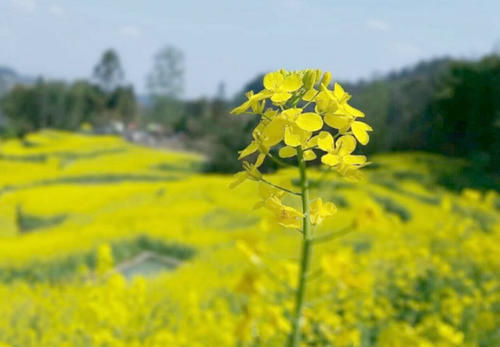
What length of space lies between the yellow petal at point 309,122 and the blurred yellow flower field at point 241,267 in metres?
0.07

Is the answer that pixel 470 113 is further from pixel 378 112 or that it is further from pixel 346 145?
pixel 346 145

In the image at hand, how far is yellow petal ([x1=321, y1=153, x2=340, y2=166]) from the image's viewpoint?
64cm

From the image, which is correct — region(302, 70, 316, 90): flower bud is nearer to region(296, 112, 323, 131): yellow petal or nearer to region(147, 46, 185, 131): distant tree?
region(296, 112, 323, 131): yellow petal

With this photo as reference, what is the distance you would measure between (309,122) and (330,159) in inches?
2.1

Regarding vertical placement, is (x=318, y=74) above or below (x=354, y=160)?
above

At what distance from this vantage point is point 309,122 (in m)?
0.64

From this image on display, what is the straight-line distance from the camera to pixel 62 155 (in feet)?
75.0

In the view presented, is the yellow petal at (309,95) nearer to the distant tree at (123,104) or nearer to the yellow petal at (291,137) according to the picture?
the yellow petal at (291,137)

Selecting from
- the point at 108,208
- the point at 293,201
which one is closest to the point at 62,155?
the point at 108,208

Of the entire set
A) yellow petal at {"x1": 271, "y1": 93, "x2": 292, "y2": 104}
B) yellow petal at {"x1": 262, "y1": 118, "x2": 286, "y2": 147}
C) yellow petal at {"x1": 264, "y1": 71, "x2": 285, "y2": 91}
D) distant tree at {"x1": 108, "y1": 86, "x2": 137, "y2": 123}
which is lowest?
distant tree at {"x1": 108, "y1": 86, "x2": 137, "y2": 123}

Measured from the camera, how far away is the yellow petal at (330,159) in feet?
2.09

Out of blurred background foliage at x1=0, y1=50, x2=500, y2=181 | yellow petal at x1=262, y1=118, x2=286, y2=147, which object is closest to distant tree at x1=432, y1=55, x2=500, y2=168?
blurred background foliage at x1=0, y1=50, x2=500, y2=181

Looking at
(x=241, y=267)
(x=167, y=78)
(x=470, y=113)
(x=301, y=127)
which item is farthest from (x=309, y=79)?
(x=167, y=78)

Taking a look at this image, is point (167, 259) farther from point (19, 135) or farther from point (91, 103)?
point (91, 103)
